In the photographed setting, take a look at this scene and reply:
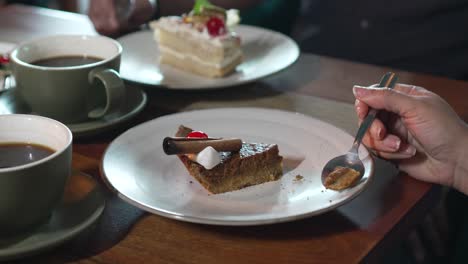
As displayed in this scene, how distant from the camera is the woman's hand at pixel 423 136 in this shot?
1002mm

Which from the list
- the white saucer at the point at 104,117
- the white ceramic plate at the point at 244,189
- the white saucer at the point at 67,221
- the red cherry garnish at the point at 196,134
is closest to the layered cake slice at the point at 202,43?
the white saucer at the point at 104,117

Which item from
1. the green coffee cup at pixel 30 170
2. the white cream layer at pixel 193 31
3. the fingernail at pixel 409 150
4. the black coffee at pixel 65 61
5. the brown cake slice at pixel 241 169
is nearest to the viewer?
the green coffee cup at pixel 30 170

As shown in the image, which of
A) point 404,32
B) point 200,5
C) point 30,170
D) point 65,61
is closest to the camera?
point 30,170

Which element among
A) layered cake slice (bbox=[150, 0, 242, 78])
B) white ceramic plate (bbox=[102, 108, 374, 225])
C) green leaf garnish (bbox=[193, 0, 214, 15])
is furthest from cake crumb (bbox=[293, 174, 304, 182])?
green leaf garnish (bbox=[193, 0, 214, 15])

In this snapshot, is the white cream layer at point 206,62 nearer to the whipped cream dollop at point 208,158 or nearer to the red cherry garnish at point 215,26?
the red cherry garnish at point 215,26

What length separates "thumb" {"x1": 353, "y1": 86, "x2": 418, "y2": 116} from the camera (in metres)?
1.00

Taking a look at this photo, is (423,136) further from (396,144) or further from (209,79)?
(209,79)

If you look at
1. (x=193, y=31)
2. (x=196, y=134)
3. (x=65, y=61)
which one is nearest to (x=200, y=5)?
(x=193, y=31)

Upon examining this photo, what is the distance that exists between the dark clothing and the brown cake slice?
1.15 meters

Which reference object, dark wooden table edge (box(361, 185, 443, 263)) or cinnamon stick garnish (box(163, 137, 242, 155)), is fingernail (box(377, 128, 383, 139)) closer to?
dark wooden table edge (box(361, 185, 443, 263))

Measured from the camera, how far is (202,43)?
1474mm

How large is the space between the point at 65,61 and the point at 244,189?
49 cm

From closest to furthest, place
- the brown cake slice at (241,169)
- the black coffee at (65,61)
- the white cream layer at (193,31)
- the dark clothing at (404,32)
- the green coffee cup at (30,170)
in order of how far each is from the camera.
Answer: the green coffee cup at (30,170), the brown cake slice at (241,169), the black coffee at (65,61), the white cream layer at (193,31), the dark clothing at (404,32)

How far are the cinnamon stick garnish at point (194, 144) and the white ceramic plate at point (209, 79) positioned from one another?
14.1 inches
